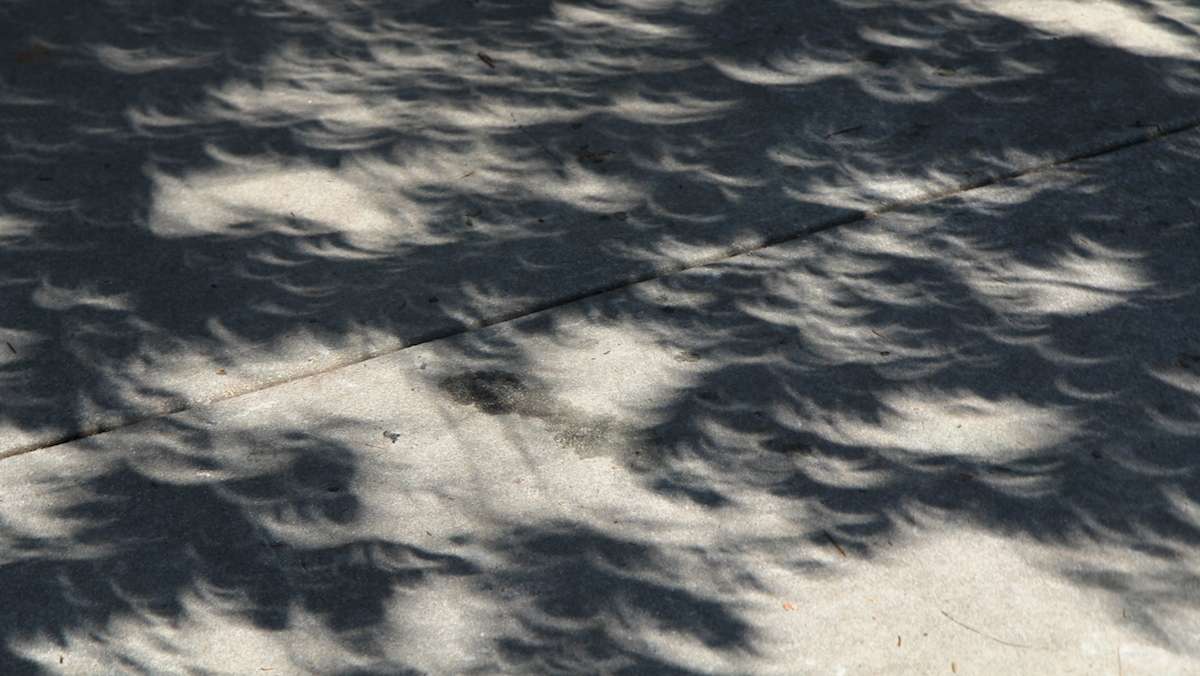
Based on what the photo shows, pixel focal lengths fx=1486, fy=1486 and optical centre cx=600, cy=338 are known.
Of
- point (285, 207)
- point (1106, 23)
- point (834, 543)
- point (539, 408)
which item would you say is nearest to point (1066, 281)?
point (834, 543)

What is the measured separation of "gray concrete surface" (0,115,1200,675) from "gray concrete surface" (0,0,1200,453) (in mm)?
228

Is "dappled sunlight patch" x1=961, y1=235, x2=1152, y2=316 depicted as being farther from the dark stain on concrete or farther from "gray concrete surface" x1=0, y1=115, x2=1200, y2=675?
the dark stain on concrete

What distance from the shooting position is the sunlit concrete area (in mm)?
3344

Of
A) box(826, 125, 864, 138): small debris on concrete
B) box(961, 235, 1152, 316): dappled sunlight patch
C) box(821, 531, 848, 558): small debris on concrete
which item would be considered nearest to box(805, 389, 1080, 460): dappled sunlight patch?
box(821, 531, 848, 558): small debris on concrete

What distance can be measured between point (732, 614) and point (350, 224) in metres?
2.12

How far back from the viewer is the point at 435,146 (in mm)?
5215

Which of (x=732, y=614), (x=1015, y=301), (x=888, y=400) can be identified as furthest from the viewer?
(x=1015, y=301)

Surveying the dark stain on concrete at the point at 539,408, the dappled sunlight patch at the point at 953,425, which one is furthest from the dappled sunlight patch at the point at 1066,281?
the dark stain on concrete at the point at 539,408

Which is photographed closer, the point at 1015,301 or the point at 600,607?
the point at 600,607

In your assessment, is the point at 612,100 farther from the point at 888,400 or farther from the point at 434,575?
the point at 434,575

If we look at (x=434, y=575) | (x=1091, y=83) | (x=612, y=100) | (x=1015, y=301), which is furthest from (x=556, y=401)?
(x=1091, y=83)

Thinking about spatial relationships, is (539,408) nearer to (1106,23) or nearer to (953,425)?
(953,425)

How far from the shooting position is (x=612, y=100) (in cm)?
546

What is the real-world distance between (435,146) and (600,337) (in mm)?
1322
